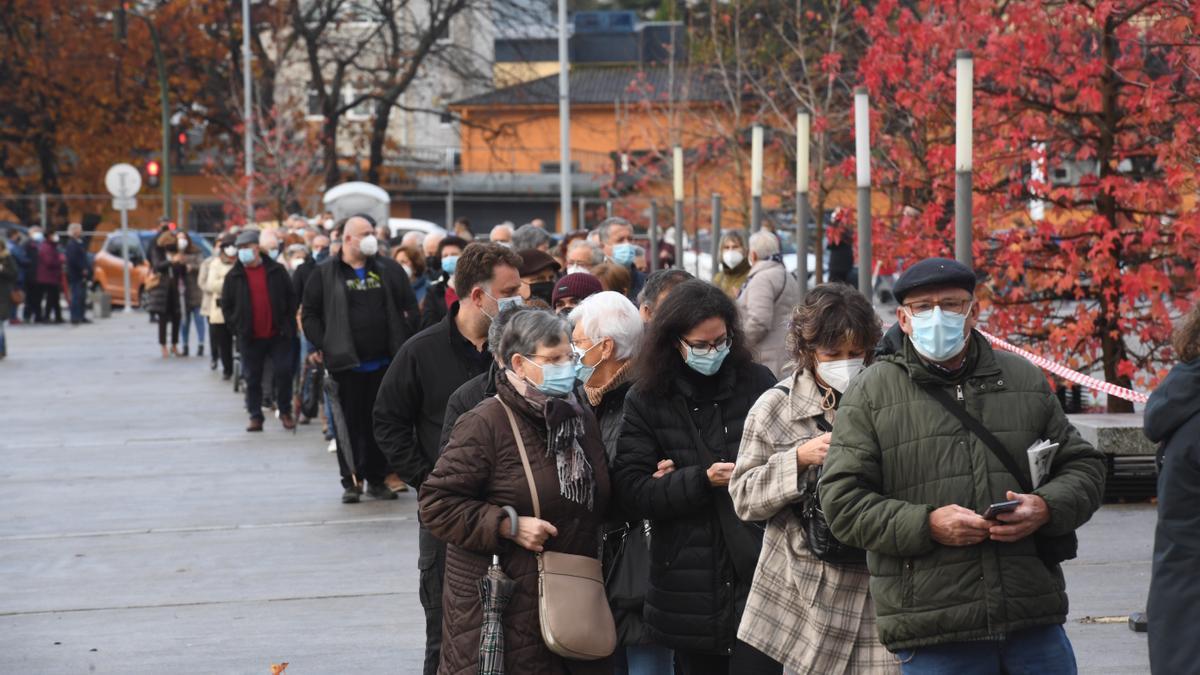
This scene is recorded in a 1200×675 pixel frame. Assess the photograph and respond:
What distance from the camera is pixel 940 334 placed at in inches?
187

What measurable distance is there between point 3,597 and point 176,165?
50.3 metres

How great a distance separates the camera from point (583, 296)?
314 inches

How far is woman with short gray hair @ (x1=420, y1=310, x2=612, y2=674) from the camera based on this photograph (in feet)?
17.5

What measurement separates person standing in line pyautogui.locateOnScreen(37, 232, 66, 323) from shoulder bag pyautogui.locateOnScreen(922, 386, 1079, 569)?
31839mm

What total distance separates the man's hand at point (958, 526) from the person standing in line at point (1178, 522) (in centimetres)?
83

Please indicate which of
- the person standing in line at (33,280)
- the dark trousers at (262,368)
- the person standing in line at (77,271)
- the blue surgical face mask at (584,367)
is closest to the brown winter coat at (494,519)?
the blue surgical face mask at (584,367)

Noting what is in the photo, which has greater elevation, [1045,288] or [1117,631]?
[1045,288]

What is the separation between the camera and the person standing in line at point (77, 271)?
114 feet

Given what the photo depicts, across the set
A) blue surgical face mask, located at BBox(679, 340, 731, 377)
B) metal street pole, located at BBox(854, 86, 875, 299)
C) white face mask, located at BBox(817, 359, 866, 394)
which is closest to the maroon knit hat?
blue surgical face mask, located at BBox(679, 340, 731, 377)

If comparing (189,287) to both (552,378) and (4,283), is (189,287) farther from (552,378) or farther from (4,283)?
(552,378)

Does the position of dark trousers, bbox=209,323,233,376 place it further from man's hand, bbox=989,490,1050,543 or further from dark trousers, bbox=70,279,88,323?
man's hand, bbox=989,490,1050,543

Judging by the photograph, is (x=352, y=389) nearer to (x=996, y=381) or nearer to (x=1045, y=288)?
(x=1045, y=288)

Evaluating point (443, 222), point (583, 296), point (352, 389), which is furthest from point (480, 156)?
point (583, 296)

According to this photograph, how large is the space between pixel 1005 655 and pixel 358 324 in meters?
8.44
